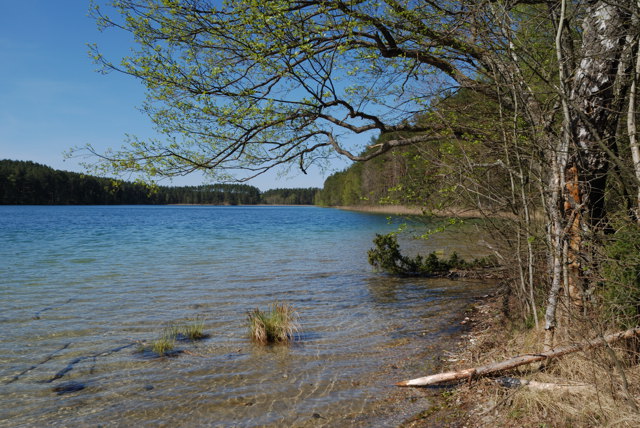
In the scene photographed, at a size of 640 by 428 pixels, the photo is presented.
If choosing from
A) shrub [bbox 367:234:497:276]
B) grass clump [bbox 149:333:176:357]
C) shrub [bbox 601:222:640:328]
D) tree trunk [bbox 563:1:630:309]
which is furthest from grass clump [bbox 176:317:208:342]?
shrub [bbox 367:234:497:276]

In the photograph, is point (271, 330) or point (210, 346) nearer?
point (210, 346)

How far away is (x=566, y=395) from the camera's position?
4.34m

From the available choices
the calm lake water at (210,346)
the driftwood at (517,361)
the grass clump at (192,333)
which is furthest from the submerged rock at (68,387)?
the driftwood at (517,361)

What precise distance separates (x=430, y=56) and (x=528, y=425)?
6.40 m

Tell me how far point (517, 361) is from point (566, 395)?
0.75m

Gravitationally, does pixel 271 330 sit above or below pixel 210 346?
above

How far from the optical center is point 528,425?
163 inches

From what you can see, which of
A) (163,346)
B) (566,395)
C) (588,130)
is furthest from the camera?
(163,346)

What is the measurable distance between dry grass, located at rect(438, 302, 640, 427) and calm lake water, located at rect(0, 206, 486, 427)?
1.33m

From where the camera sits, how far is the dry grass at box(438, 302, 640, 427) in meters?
3.89

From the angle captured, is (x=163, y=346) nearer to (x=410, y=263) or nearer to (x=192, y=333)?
(x=192, y=333)

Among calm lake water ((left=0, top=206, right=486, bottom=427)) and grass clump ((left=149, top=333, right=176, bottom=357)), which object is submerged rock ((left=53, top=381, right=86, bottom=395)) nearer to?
calm lake water ((left=0, top=206, right=486, bottom=427))

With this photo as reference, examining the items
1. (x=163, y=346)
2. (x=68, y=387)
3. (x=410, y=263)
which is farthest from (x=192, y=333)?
(x=410, y=263)

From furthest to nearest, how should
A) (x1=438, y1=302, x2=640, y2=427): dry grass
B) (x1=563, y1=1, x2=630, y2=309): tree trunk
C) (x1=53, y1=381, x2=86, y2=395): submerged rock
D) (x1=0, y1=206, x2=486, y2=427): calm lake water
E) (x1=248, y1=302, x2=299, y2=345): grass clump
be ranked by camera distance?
(x1=248, y1=302, x2=299, y2=345): grass clump < (x1=53, y1=381, x2=86, y2=395): submerged rock < (x1=0, y1=206, x2=486, y2=427): calm lake water < (x1=563, y1=1, x2=630, y2=309): tree trunk < (x1=438, y1=302, x2=640, y2=427): dry grass
